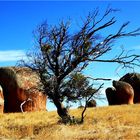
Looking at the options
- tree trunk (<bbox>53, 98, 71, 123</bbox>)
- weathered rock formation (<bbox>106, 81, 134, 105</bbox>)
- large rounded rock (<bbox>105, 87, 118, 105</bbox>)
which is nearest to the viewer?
tree trunk (<bbox>53, 98, 71, 123</bbox>)

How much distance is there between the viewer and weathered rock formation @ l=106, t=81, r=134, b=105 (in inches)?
2208

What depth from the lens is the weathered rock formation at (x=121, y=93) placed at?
2208 inches

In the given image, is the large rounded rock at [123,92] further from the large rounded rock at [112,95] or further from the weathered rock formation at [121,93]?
the large rounded rock at [112,95]

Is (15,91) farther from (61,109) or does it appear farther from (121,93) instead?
(121,93)

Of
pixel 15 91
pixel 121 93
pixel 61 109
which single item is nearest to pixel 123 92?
pixel 121 93

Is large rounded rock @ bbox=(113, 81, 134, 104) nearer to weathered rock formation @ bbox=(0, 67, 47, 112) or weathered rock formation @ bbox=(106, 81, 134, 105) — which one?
weathered rock formation @ bbox=(106, 81, 134, 105)

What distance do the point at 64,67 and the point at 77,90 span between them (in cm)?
181

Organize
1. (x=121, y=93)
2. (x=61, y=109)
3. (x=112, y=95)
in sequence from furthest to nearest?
(x=112, y=95) < (x=121, y=93) < (x=61, y=109)

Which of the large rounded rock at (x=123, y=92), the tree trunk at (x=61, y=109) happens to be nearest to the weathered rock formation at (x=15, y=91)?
the large rounded rock at (x=123, y=92)

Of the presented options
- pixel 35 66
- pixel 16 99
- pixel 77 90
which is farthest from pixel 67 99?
pixel 16 99

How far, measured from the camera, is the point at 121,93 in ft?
184

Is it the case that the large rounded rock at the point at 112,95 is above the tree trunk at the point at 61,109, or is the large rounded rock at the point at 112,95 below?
above

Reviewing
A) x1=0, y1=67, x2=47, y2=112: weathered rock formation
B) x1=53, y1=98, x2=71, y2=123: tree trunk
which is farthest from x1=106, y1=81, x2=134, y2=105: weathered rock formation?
x1=53, y1=98, x2=71, y2=123: tree trunk

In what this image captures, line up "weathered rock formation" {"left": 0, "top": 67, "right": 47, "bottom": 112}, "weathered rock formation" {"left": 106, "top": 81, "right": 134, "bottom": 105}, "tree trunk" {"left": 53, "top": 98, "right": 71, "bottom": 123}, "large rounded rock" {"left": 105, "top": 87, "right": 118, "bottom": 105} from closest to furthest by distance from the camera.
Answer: "tree trunk" {"left": 53, "top": 98, "right": 71, "bottom": 123}
"weathered rock formation" {"left": 0, "top": 67, "right": 47, "bottom": 112}
"weathered rock formation" {"left": 106, "top": 81, "right": 134, "bottom": 105}
"large rounded rock" {"left": 105, "top": 87, "right": 118, "bottom": 105}
